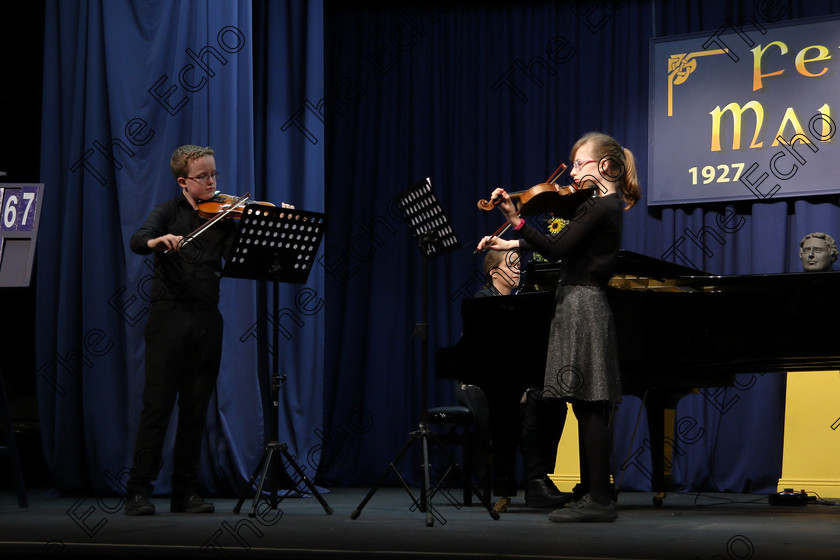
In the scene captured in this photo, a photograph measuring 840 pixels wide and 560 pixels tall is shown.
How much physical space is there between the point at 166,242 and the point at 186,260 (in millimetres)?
276

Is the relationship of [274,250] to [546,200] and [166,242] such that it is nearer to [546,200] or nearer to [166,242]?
[166,242]

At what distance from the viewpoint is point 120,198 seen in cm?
543

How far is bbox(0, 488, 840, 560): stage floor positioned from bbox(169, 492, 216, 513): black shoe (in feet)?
0.27

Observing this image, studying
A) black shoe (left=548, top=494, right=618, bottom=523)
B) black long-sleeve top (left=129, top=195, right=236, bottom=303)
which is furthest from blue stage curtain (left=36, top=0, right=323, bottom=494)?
black shoe (left=548, top=494, right=618, bottom=523)

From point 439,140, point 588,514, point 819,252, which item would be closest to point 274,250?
point 588,514

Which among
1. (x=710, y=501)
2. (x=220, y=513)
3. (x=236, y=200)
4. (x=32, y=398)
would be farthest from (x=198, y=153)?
(x=710, y=501)

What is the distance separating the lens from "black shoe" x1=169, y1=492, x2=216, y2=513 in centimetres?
437

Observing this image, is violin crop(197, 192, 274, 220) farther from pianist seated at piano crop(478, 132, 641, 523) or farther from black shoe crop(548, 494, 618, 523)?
black shoe crop(548, 494, 618, 523)

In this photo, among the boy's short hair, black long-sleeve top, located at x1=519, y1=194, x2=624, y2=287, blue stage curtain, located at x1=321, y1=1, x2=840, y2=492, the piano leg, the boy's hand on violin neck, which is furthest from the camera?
blue stage curtain, located at x1=321, y1=1, x2=840, y2=492

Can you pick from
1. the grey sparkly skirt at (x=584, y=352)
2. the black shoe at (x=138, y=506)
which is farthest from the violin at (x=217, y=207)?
the grey sparkly skirt at (x=584, y=352)

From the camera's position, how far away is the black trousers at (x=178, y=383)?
4.32m

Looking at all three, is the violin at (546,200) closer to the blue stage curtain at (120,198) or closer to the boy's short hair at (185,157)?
the boy's short hair at (185,157)

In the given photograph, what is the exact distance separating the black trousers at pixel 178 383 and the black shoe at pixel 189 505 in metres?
0.03

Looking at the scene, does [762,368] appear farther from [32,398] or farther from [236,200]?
[32,398]
